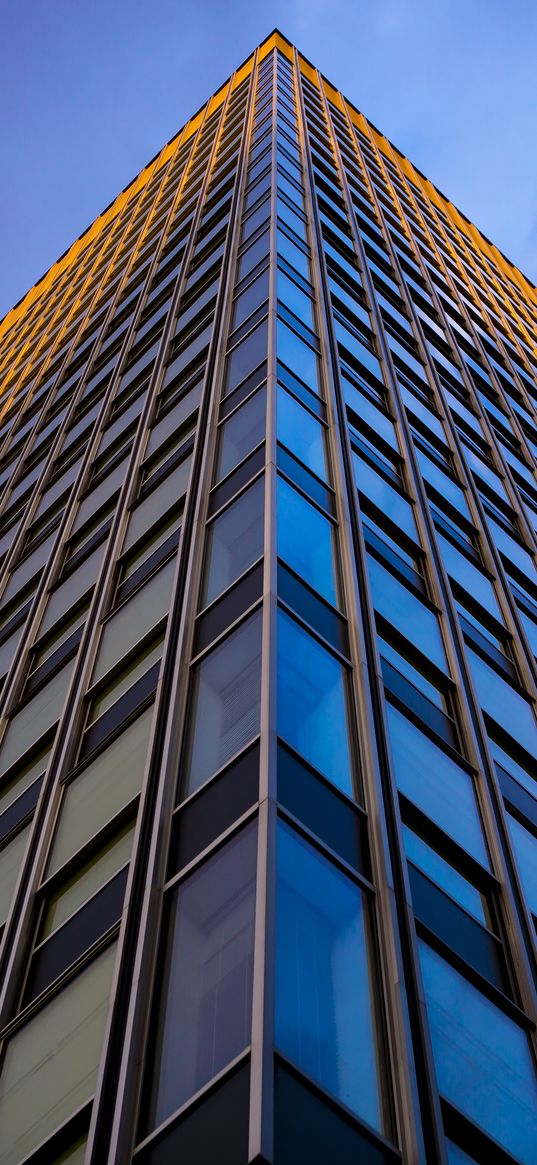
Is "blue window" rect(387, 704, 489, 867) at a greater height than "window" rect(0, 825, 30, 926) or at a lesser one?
lesser

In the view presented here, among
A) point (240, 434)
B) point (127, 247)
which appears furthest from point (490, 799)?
point (127, 247)

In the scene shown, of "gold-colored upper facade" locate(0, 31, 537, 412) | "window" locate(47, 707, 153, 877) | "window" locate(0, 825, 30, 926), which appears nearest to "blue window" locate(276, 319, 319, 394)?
"window" locate(47, 707, 153, 877)

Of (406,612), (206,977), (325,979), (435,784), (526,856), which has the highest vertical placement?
(206,977)

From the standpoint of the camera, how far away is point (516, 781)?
14.9 metres

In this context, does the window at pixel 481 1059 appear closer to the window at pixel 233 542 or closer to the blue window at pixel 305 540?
the blue window at pixel 305 540

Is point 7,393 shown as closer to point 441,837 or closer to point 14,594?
point 14,594

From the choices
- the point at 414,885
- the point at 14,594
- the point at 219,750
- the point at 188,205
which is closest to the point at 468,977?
the point at 414,885

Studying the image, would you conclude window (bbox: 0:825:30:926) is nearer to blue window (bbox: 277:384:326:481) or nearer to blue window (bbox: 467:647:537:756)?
blue window (bbox: 277:384:326:481)

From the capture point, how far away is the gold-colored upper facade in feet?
148

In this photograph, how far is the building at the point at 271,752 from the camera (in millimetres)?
8539

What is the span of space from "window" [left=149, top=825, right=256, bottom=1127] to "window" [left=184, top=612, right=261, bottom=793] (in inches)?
53.1

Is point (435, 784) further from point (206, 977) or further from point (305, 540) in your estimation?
point (206, 977)

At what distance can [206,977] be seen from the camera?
8773 millimetres

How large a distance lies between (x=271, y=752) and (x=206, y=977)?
6.63 ft
